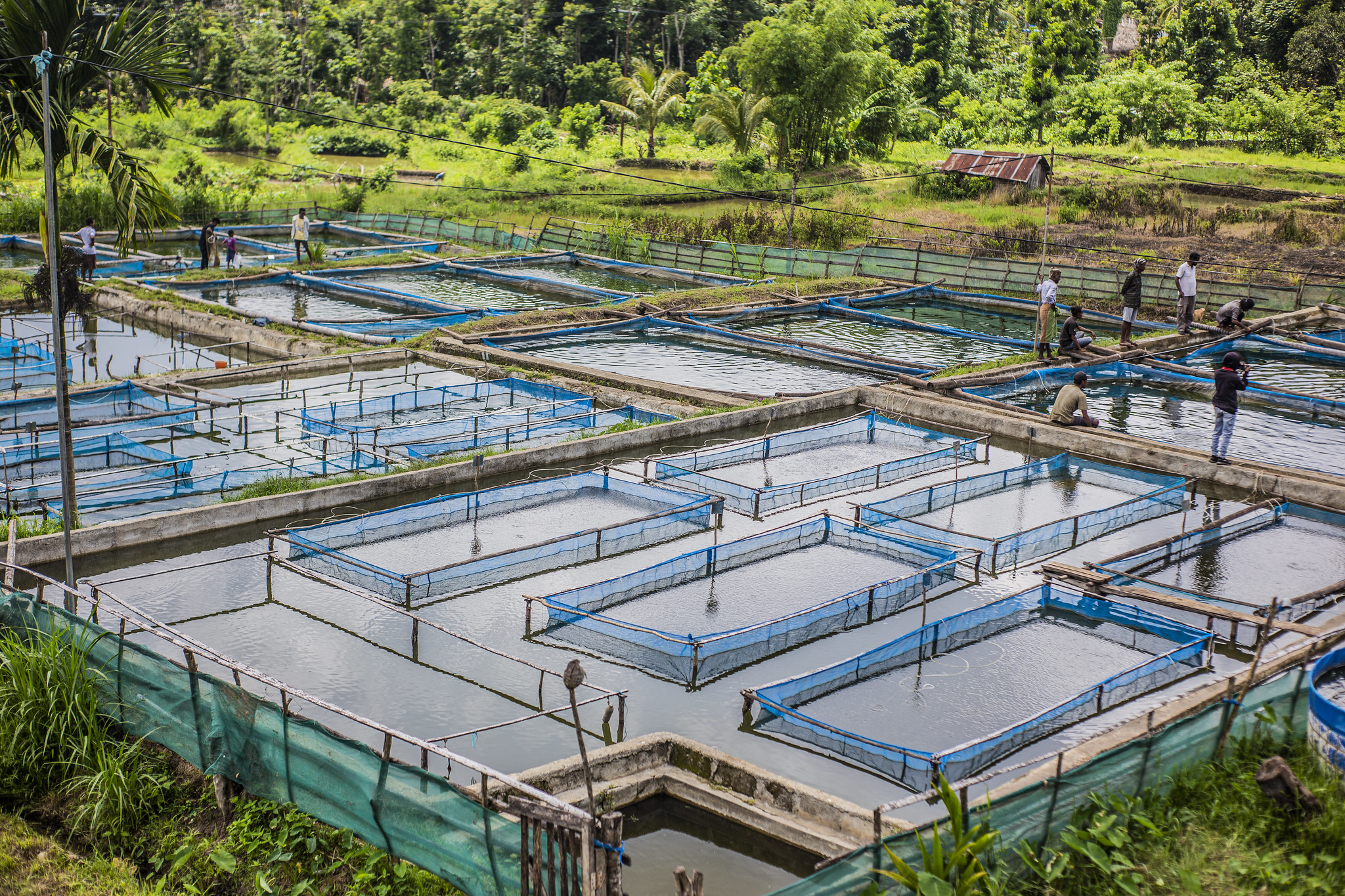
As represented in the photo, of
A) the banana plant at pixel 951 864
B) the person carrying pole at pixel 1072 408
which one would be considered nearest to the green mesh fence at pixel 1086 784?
the banana plant at pixel 951 864

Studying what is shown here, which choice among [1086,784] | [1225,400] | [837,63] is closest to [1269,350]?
[1225,400]

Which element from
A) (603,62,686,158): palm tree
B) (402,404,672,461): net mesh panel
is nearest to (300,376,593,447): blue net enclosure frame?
(402,404,672,461): net mesh panel

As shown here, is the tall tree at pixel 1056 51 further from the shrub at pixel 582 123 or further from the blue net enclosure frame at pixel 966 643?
the blue net enclosure frame at pixel 966 643

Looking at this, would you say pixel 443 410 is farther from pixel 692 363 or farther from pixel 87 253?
pixel 87 253

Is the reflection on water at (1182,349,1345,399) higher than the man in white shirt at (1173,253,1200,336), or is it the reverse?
the man in white shirt at (1173,253,1200,336)

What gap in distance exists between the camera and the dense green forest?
129ft

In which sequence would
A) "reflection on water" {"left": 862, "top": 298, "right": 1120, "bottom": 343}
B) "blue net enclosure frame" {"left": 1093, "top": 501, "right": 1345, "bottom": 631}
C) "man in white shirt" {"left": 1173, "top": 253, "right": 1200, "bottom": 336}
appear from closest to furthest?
"blue net enclosure frame" {"left": 1093, "top": 501, "right": 1345, "bottom": 631}
"man in white shirt" {"left": 1173, "top": 253, "right": 1200, "bottom": 336}
"reflection on water" {"left": 862, "top": 298, "right": 1120, "bottom": 343}

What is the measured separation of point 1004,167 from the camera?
113ft

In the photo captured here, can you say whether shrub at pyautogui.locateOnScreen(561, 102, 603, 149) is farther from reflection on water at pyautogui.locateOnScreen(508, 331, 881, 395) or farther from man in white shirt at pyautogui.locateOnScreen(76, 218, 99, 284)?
reflection on water at pyautogui.locateOnScreen(508, 331, 881, 395)

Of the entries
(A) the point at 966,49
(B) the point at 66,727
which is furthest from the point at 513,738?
(A) the point at 966,49

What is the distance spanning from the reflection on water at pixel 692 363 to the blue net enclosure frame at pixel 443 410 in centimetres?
172

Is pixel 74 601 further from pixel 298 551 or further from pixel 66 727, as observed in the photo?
pixel 298 551

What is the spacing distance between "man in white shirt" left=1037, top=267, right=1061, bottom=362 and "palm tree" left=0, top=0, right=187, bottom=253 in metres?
12.9

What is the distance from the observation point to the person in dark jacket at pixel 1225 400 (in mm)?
13445
